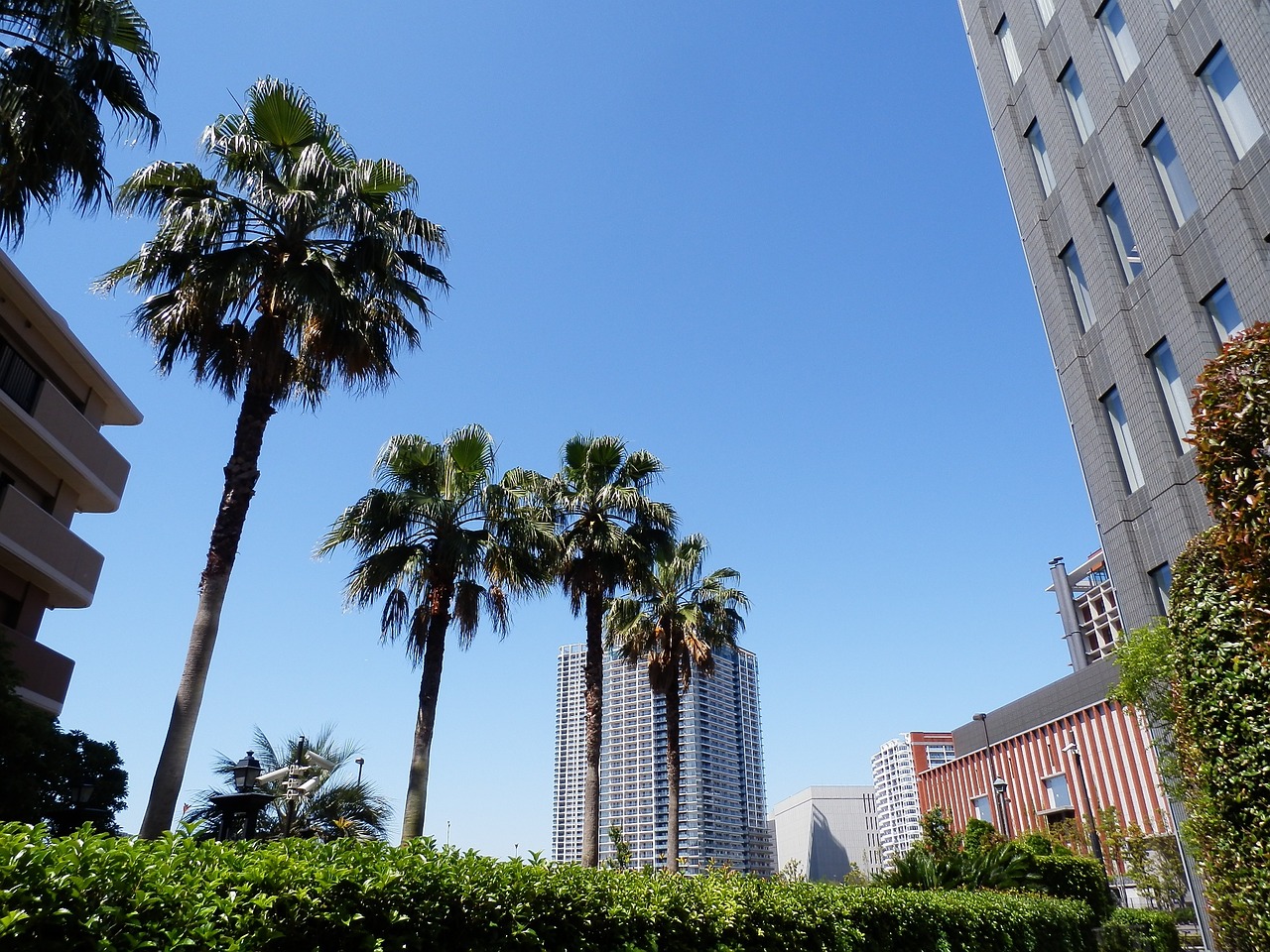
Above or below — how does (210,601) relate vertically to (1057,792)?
below

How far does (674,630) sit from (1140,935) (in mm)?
15079

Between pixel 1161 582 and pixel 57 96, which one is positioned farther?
pixel 1161 582

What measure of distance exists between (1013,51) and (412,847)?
24293 millimetres

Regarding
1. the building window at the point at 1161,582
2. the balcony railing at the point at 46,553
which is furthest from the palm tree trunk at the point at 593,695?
the balcony railing at the point at 46,553

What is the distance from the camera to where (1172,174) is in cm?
1566

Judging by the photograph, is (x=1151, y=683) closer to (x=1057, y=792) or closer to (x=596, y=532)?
(x=596, y=532)

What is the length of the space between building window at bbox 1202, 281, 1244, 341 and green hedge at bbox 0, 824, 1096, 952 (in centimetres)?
1178

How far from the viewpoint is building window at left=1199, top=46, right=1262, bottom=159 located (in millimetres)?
13539

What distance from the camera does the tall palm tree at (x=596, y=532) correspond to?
854 inches

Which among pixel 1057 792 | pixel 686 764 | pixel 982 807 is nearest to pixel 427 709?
pixel 1057 792

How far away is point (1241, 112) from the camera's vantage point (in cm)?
1373

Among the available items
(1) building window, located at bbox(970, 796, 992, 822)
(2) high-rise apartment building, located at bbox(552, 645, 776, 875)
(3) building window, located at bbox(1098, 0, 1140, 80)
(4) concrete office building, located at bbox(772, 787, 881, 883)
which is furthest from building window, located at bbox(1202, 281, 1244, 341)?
(2) high-rise apartment building, located at bbox(552, 645, 776, 875)

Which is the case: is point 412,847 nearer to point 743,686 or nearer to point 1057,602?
point 1057,602

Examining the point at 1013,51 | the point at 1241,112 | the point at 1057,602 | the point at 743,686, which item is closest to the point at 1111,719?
the point at 1057,602
